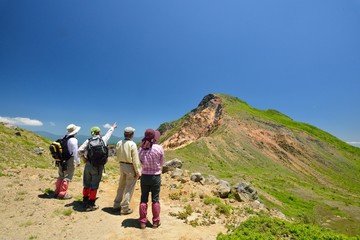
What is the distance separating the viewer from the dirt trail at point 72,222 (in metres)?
7.37

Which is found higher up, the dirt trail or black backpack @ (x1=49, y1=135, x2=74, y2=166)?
black backpack @ (x1=49, y1=135, x2=74, y2=166)

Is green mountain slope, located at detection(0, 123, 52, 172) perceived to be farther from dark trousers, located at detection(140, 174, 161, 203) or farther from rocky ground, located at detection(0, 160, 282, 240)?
dark trousers, located at detection(140, 174, 161, 203)

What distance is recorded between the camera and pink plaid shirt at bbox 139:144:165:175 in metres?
7.99

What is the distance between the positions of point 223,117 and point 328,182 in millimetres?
28884

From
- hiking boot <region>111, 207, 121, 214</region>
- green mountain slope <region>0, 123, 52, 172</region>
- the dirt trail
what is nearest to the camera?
the dirt trail

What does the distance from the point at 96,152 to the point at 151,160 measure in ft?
7.56

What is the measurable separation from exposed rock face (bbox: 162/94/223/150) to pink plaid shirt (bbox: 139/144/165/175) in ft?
198

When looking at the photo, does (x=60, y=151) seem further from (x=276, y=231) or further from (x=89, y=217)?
(x=276, y=231)

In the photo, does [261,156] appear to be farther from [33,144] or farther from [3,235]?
[3,235]

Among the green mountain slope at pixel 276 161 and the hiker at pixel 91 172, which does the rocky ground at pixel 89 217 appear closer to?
the hiker at pixel 91 172

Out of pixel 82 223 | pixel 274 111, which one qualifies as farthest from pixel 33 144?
pixel 274 111

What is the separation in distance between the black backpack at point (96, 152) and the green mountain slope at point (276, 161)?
2147cm

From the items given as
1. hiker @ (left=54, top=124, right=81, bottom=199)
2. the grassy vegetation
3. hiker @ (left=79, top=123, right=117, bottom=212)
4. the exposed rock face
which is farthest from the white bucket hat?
the exposed rock face

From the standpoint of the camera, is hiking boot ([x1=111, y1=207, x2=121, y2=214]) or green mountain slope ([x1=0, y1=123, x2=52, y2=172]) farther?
green mountain slope ([x1=0, y1=123, x2=52, y2=172])
